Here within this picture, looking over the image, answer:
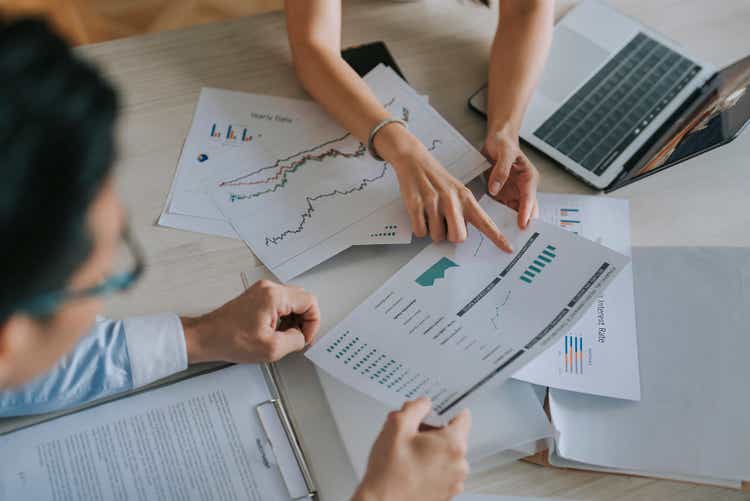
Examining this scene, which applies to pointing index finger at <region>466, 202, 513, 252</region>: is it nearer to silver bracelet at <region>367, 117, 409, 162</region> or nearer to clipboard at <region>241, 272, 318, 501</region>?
silver bracelet at <region>367, 117, 409, 162</region>

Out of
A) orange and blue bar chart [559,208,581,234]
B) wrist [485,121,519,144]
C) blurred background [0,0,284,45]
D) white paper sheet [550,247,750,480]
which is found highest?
blurred background [0,0,284,45]

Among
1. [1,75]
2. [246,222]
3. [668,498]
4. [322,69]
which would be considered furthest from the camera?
[322,69]

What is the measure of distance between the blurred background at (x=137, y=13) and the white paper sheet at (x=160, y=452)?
1.64m

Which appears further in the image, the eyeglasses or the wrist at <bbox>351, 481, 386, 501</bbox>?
the wrist at <bbox>351, 481, 386, 501</bbox>

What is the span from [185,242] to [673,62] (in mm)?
842

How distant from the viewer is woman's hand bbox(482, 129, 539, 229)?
1064mm

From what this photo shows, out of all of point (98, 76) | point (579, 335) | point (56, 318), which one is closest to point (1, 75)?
point (98, 76)

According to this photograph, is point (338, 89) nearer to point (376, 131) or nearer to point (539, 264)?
point (376, 131)

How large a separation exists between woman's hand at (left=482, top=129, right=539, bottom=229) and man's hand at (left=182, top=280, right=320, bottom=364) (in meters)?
0.33

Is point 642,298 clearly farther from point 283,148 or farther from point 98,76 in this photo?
point 98,76

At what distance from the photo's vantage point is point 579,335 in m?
0.96

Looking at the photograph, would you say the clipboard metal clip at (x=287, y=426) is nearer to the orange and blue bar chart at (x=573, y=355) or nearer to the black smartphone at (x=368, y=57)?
the orange and blue bar chart at (x=573, y=355)

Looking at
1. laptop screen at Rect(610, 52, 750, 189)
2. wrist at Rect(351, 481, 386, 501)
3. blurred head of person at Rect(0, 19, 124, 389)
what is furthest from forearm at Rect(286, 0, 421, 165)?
blurred head of person at Rect(0, 19, 124, 389)

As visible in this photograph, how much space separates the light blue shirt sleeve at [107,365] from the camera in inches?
34.4
